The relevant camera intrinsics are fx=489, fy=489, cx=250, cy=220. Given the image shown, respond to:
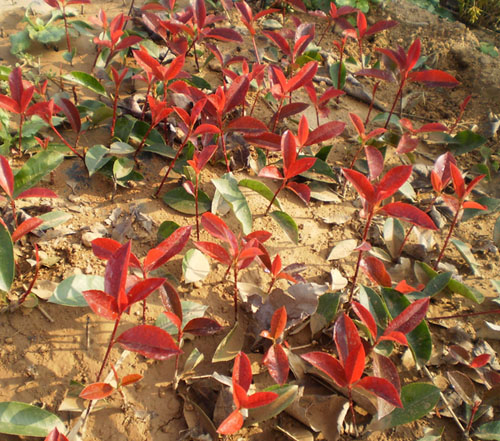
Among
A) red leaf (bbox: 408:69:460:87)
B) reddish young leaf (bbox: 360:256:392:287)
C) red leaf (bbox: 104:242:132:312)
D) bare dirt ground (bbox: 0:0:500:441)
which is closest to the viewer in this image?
red leaf (bbox: 104:242:132:312)

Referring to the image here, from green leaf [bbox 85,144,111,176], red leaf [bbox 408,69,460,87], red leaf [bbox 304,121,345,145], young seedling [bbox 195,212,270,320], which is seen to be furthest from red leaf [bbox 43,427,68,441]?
red leaf [bbox 408,69,460,87]

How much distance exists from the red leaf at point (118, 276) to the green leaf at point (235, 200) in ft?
2.11

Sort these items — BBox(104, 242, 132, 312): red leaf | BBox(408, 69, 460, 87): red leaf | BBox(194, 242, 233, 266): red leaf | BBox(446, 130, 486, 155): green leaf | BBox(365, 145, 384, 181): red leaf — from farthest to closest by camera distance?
BBox(446, 130, 486, 155): green leaf
BBox(408, 69, 460, 87): red leaf
BBox(365, 145, 384, 181): red leaf
BBox(194, 242, 233, 266): red leaf
BBox(104, 242, 132, 312): red leaf

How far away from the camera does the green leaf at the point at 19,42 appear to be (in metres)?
2.43

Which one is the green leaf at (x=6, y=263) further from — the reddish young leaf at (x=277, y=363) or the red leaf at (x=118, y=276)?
the reddish young leaf at (x=277, y=363)

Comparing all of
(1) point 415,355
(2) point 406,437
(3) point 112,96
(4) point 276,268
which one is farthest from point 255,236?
(3) point 112,96

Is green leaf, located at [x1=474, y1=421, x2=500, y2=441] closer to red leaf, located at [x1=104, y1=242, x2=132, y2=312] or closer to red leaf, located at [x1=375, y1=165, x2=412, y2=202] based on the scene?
red leaf, located at [x1=375, y1=165, x2=412, y2=202]

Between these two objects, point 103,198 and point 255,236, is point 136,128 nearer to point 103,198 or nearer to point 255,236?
point 103,198

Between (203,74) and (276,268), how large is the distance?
1.48 metres

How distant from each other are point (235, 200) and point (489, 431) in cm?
107

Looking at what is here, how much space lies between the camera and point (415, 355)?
5.00ft

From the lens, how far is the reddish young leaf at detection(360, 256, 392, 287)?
158 centimetres

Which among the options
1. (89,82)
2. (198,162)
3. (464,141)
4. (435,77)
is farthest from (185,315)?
(464,141)

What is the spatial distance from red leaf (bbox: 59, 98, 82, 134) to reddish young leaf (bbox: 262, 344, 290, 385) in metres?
1.20
